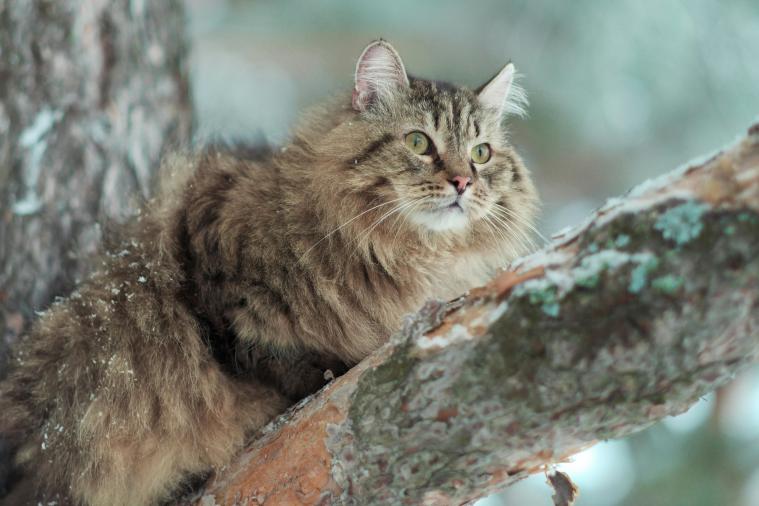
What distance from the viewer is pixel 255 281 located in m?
2.32

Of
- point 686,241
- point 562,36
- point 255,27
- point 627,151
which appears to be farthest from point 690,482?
point 255,27

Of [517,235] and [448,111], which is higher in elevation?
[448,111]

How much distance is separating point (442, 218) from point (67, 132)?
4.70 ft

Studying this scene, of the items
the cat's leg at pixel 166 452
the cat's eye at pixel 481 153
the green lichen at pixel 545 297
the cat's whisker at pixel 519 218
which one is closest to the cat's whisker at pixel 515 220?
the cat's whisker at pixel 519 218

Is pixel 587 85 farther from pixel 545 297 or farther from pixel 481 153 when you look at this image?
pixel 545 297

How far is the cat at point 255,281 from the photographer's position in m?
2.18

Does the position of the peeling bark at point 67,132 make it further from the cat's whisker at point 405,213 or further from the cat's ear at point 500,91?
the cat's ear at point 500,91

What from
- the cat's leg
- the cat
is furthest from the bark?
the cat

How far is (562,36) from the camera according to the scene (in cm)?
441

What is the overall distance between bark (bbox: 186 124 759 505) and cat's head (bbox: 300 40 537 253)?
2.75 feet

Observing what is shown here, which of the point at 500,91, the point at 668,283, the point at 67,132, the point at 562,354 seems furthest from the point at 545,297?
the point at 67,132

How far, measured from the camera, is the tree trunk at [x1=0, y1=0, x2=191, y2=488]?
262 centimetres

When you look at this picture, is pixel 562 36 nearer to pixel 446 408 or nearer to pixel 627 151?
pixel 627 151

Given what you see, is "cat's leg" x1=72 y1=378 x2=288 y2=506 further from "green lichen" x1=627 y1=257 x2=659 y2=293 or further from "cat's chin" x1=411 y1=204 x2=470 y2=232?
"green lichen" x1=627 y1=257 x2=659 y2=293
